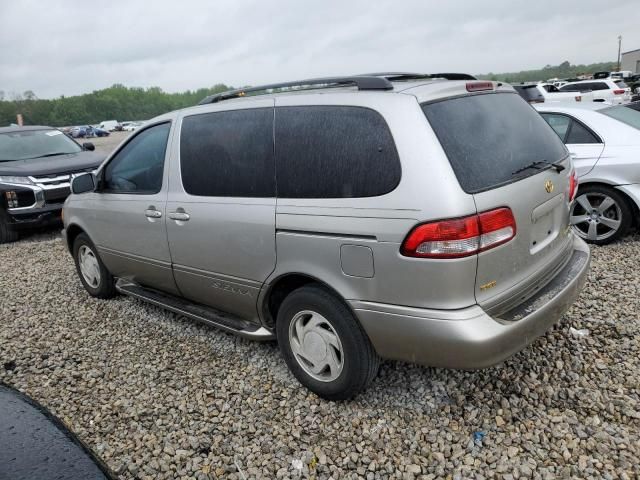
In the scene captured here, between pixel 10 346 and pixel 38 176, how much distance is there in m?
4.34

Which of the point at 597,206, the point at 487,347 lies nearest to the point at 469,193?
the point at 487,347

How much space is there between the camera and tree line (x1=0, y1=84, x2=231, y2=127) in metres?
101

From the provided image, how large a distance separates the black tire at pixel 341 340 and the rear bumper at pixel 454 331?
100mm

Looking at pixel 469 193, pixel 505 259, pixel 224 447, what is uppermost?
pixel 469 193

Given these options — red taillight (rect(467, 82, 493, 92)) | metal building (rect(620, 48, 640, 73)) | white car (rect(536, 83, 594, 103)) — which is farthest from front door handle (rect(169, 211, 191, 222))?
metal building (rect(620, 48, 640, 73))

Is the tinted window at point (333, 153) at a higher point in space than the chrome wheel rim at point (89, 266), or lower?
higher

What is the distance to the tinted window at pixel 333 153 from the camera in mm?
2471

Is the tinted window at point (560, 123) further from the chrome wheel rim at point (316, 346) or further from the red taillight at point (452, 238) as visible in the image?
the chrome wheel rim at point (316, 346)

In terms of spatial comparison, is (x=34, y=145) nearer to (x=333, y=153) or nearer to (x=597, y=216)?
(x=333, y=153)

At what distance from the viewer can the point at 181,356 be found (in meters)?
3.69

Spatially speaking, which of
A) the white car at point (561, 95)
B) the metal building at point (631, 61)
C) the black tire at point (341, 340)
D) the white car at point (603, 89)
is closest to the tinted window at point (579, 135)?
the black tire at point (341, 340)

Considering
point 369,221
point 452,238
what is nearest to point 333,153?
point 369,221

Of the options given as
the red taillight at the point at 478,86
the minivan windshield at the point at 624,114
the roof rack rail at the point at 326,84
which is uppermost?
the roof rack rail at the point at 326,84

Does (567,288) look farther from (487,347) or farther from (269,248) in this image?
(269,248)
